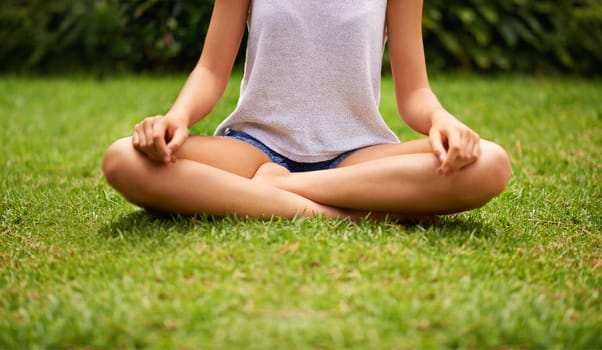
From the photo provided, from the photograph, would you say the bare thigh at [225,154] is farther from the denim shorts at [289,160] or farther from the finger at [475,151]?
the finger at [475,151]

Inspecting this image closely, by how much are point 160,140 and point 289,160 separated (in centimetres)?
61

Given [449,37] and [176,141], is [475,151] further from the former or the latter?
[449,37]

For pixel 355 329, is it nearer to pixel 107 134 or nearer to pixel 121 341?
pixel 121 341

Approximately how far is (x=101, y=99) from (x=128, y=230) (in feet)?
12.6

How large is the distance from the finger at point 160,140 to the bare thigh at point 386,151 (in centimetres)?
68

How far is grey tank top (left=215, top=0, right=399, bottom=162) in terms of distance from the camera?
2447 millimetres

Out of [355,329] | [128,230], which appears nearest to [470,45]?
[128,230]

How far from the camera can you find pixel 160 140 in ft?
6.69

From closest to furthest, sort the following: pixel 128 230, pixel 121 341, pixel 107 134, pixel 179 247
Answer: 1. pixel 121 341
2. pixel 179 247
3. pixel 128 230
4. pixel 107 134

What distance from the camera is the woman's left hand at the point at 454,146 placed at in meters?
2.03

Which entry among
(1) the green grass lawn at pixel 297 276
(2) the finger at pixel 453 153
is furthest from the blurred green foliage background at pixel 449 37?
(2) the finger at pixel 453 153

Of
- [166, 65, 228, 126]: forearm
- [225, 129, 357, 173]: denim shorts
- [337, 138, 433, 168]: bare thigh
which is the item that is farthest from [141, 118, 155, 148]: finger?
[337, 138, 433, 168]: bare thigh

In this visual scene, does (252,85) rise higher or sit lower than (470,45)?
higher

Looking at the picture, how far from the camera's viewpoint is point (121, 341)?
4.95 feet
